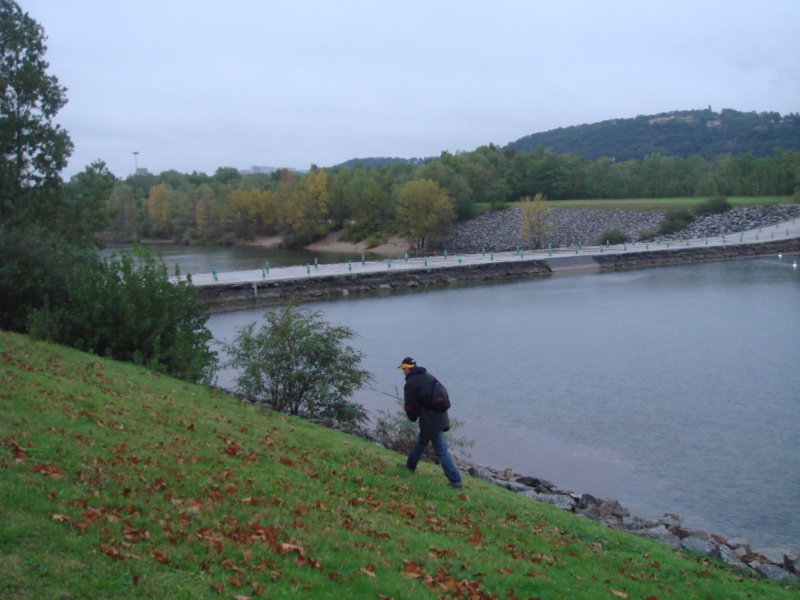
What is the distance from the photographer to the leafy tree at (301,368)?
61.6ft

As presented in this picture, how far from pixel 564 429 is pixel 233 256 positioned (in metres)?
79.4

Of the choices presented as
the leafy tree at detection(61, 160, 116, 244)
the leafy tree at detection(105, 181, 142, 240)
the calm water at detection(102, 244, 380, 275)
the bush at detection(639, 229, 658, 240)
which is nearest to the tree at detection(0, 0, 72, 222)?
the leafy tree at detection(61, 160, 116, 244)

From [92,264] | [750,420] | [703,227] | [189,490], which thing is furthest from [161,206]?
[189,490]

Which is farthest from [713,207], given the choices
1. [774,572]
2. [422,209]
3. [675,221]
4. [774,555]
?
[774,572]

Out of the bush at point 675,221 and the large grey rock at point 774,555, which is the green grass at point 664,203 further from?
the large grey rock at point 774,555

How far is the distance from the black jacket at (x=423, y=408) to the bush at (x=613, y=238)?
3233 inches

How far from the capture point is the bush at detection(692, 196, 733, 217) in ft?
326

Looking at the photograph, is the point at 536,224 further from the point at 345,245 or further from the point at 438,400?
the point at 438,400

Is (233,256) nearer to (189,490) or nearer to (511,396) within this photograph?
(511,396)

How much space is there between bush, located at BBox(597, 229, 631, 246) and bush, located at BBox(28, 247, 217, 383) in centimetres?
7575

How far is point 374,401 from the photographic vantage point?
84.5 feet

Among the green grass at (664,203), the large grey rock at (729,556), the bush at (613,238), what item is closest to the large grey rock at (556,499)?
the large grey rock at (729,556)

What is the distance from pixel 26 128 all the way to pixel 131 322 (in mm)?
16669

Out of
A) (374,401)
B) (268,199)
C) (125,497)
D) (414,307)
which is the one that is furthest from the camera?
(268,199)
